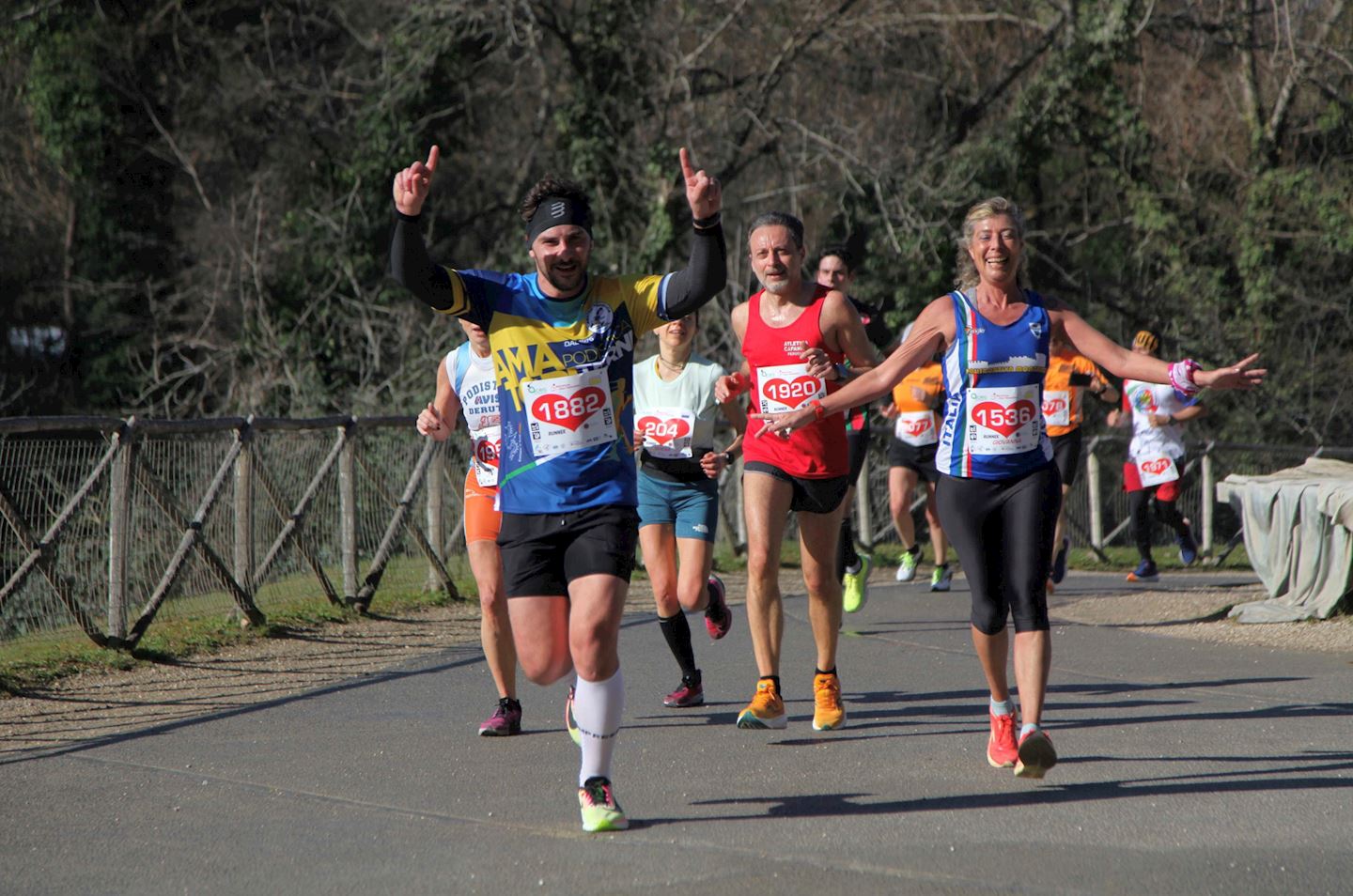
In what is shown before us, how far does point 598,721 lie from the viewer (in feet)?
17.4

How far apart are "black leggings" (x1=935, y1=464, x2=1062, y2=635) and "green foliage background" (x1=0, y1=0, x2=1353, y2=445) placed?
53.8 ft

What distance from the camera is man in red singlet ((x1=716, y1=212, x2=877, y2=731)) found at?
7027 mm

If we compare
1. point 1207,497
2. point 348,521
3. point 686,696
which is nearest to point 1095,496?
point 1207,497

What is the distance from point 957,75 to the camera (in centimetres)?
2502

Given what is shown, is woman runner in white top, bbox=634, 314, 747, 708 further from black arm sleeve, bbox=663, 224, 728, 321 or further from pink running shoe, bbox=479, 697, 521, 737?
black arm sleeve, bbox=663, 224, 728, 321

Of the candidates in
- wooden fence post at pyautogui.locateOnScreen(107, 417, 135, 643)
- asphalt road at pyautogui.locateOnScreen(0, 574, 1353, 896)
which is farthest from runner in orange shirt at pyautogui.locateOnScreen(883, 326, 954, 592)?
wooden fence post at pyautogui.locateOnScreen(107, 417, 135, 643)

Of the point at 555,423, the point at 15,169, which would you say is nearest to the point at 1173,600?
the point at 555,423

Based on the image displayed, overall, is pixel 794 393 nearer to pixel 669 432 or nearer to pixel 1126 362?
pixel 669 432

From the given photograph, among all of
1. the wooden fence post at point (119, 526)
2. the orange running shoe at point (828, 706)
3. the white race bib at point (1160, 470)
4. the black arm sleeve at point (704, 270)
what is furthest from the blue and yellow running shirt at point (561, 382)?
the white race bib at point (1160, 470)

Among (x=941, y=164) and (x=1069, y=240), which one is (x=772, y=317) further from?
(x=1069, y=240)

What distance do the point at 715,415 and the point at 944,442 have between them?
1909 millimetres

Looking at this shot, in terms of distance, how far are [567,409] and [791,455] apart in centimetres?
191

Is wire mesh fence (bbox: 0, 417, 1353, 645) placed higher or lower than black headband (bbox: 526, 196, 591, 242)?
lower

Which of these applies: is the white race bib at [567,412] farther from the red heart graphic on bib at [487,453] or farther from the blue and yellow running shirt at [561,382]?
the red heart graphic on bib at [487,453]
